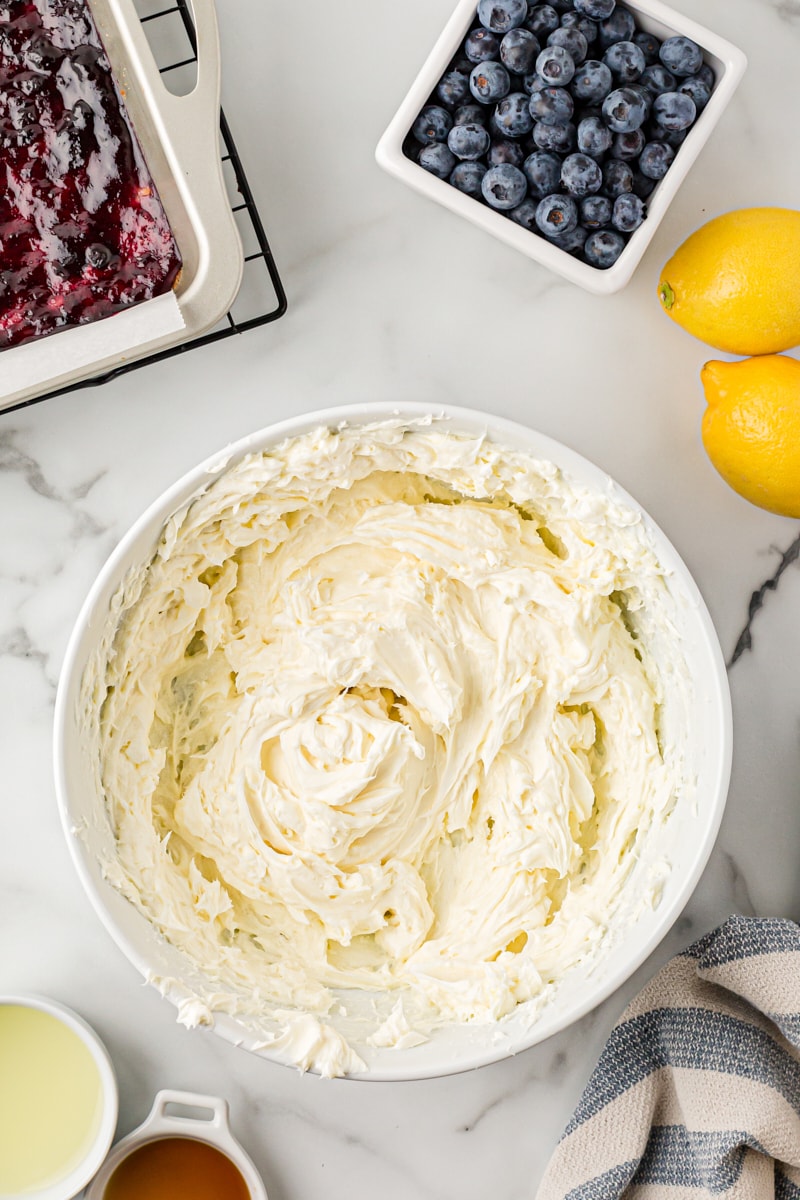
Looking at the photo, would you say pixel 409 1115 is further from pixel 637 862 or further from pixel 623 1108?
pixel 637 862

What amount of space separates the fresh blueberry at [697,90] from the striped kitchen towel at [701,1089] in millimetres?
1022

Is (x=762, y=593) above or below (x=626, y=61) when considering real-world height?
below

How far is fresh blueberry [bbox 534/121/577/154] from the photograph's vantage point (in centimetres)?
113

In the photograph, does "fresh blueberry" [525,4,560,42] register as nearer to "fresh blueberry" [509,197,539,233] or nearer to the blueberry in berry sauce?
the blueberry in berry sauce

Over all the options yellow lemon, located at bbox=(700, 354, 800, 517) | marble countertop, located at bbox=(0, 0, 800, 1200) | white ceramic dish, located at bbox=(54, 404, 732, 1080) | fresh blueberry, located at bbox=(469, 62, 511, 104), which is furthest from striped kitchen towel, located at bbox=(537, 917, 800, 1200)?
fresh blueberry, located at bbox=(469, 62, 511, 104)

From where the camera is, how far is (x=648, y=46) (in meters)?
1.17

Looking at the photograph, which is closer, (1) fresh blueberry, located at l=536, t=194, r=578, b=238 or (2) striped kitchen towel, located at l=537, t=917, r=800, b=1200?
(1) fresh blueberry, located at l=536, t=194, r=578, b=238

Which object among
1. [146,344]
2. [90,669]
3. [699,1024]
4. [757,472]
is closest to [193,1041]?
[90,669]

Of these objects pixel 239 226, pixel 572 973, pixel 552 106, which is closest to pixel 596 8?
pixel 552 106

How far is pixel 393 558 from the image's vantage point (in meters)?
1.33

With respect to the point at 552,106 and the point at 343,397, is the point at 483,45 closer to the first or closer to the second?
the point at 552,106

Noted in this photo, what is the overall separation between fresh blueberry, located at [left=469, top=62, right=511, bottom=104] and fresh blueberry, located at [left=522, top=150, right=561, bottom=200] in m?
0.08

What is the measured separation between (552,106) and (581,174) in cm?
8

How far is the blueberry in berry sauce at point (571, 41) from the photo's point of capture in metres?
1.12
